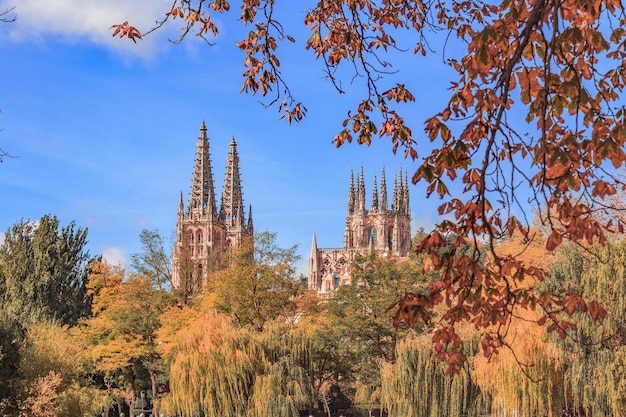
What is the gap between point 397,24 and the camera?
337 inches

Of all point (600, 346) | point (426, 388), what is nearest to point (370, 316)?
point (426, 388)

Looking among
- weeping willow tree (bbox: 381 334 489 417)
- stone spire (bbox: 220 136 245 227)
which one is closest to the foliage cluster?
weeping willow tree (bbox: 381 334 489 417)

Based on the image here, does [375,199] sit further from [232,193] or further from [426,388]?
[426,388]

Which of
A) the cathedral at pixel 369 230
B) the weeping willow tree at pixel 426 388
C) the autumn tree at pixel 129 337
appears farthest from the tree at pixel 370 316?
the cathedral at pixel 369 230

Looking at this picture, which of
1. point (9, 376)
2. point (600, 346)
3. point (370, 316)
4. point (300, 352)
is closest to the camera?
point (9, 376)

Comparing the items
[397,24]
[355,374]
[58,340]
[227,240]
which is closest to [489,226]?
[397,24]

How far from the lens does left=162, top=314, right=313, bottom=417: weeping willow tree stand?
2417 cm

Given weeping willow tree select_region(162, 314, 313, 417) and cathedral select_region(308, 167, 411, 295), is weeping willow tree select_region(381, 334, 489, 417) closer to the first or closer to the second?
weeping willow tree select_region(162, 314, 313, 417)

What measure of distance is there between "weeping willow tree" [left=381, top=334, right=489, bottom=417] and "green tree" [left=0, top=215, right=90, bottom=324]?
2034 centimetres

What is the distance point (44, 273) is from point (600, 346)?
28186mm

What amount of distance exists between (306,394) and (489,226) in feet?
66.9

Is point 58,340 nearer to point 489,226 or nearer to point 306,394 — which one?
point 306,394

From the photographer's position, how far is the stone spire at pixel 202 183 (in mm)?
99375

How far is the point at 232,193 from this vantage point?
10544 cm
